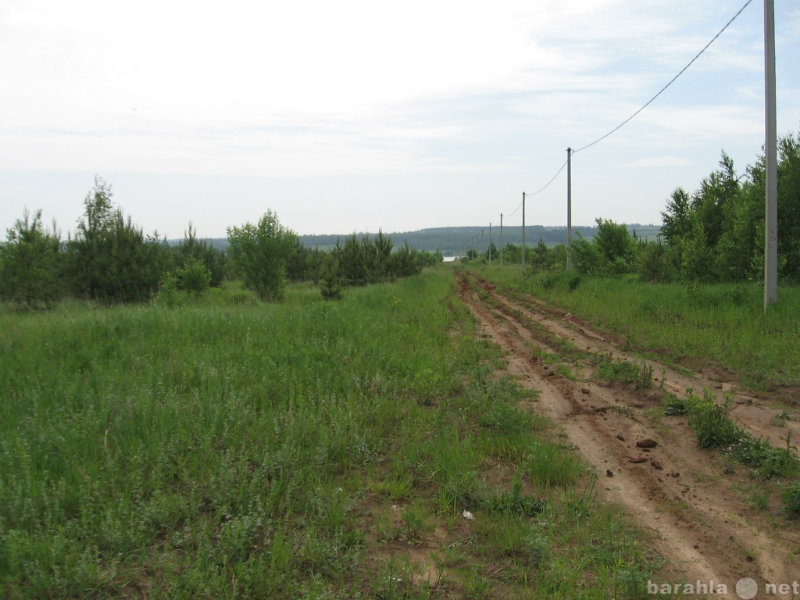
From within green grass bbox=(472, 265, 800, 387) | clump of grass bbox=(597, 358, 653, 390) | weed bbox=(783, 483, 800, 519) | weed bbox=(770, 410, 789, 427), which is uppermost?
green grass bbox=(472, 265, 800, 387)

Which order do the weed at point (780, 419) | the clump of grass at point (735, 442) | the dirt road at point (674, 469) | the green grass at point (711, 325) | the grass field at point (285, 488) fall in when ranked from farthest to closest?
the green grass at point (711, 325), the weed at point (780, 419), the clump of grass at point (735, 442), the dirt road at point (674, 469), the grass field at point (285, 488)

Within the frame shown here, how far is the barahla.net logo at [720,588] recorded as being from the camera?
307cm

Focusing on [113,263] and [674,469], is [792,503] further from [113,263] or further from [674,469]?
[113,263]

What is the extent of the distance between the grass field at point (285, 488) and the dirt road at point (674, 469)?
29 centimetres

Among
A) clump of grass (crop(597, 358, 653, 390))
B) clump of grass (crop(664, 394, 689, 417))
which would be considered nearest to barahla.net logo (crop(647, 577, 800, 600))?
clump of grass (crop(664, 394, 689, 417))

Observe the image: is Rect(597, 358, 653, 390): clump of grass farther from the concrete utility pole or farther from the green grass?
the concrete utility pole

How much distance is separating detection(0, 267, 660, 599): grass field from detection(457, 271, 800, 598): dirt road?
29 centimetres

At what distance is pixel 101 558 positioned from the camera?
3334 millimetres

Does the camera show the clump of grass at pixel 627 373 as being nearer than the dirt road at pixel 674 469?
No

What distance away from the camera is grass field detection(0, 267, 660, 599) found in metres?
3.20

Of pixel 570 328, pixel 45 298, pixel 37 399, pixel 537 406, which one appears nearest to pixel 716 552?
pixel 537 406

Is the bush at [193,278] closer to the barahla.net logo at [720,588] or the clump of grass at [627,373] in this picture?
the clump of grass at [627,373]

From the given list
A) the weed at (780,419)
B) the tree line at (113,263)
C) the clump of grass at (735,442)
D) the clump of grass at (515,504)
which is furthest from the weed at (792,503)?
the tree line at (113,263)

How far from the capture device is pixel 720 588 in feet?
10.3
